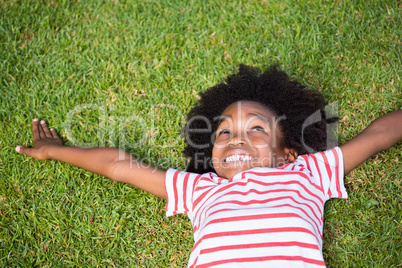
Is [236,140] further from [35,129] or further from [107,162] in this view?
[35,129]

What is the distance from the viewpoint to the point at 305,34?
371 cm

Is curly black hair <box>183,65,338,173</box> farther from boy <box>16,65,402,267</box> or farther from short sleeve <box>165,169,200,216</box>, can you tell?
short sleeve <box>165,169,200,216</box>

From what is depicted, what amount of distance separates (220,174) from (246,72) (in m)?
0.98

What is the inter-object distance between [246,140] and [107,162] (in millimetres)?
1116

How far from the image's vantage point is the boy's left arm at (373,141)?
9.18 feet

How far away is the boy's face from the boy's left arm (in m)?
0.48

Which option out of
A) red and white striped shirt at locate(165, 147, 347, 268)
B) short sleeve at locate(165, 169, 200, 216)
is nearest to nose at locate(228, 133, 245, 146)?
red and white striped shirt at locate(165, 147, 347, 268)

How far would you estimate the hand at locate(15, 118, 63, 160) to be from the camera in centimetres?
322

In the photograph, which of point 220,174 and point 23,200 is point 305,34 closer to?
point 220,174

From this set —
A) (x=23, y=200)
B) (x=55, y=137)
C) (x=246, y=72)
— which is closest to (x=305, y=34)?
(x=246, y=72)

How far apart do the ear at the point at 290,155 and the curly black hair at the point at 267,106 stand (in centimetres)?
3

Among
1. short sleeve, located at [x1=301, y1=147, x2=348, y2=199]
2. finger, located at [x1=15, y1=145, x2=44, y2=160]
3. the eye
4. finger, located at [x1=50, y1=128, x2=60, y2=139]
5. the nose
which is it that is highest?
finger, located at [x1=50, y1=128, x2=60, y2=139]

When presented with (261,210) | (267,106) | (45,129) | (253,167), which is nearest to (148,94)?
(45,129)

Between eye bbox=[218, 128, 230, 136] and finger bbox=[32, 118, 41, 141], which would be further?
finger bbox=[32, 118, 41, 141]
